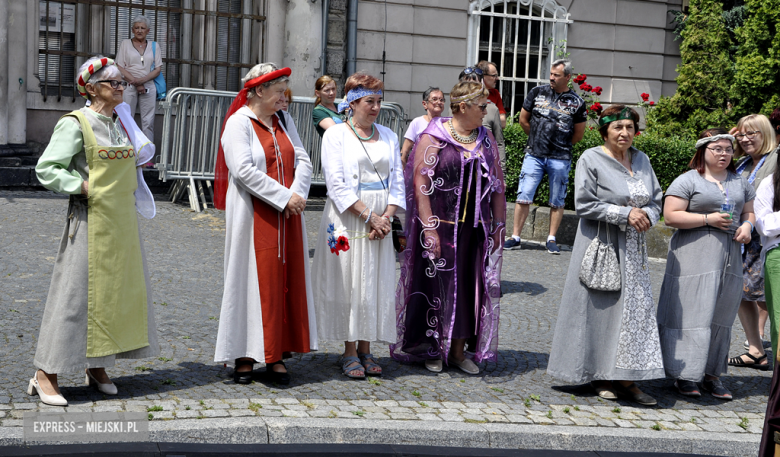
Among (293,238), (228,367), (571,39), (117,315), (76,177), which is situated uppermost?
(571,39)

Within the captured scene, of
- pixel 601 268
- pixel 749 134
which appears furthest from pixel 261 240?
pixel 749 134

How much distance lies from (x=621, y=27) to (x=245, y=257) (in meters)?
12.9

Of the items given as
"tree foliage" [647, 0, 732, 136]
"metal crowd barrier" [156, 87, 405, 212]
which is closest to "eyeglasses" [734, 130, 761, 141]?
"metal crowd barrier" [156, 87, 405, 212]

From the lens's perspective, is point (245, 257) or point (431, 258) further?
point (431, 258)

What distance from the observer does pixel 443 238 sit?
6.25 metres

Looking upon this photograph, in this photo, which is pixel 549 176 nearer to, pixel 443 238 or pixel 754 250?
pixel 754 250

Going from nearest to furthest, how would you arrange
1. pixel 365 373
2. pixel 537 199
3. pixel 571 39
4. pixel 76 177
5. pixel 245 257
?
pixel 76 177 → pixel 245 257 → pixel 365 373 → pixel 537 199 → pixel 571 39

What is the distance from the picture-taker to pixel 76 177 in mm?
5133

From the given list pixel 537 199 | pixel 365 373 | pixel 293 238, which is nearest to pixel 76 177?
pixel 293 238

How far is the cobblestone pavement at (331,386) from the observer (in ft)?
17.1

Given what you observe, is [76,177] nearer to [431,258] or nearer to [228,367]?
[228,367]

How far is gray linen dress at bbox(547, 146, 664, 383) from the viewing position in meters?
5.73

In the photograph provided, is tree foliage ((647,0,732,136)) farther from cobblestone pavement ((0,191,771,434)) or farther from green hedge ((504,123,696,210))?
cobblestone pavement ((0,191,771,434))

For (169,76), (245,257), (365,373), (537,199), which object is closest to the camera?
(245,257)
